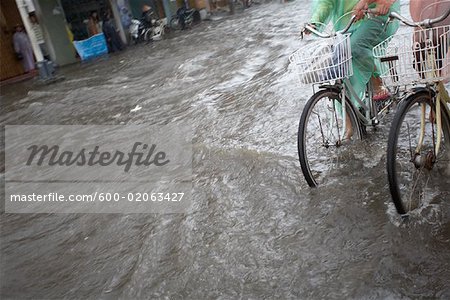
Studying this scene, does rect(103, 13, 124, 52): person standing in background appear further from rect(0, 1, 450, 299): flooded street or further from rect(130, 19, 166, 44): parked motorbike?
rect(0, 1, 450, 299): flooded street

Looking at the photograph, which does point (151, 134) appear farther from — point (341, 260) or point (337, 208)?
point (341, 260)

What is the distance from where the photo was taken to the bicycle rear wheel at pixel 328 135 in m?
3.57

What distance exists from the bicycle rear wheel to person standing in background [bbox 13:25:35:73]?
555 inches

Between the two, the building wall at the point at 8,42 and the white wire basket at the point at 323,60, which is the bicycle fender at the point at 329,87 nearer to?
the white wire basket at the point at 323,60

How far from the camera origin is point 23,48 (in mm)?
15773

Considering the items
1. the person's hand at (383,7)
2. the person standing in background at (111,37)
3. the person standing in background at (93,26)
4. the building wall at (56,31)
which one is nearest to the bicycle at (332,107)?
the person's hand at (383,7)

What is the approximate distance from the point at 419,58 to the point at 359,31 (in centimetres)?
110

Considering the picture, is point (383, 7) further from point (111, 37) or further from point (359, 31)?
point (111, 37)

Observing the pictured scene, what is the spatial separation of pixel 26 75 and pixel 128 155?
11.9 meters

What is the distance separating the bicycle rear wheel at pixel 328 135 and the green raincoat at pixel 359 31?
0.33 metres

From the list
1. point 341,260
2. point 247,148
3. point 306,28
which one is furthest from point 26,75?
point 341,260

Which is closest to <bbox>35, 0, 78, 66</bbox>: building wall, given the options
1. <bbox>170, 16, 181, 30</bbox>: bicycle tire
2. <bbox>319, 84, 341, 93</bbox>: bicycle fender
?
<bbox>170, 16, 181, 30</bbox>: bicycle tire

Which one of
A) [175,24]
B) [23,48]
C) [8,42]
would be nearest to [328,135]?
[23,48]

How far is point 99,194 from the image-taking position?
4727 millimetres
